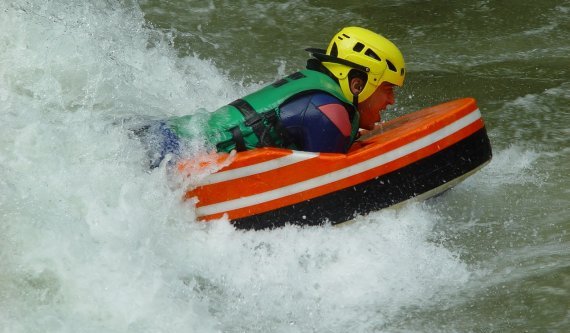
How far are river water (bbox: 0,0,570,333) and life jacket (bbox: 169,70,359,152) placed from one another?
33 cm

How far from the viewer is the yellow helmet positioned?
5.11 metres

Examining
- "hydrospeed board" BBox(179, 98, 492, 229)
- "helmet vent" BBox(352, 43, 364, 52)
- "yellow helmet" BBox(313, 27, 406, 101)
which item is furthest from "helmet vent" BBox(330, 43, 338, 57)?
"hydrospeed board" BBox(179, 98, 492, 229)

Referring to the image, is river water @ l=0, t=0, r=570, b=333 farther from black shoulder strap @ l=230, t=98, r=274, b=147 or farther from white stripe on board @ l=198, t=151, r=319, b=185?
black shoulder strap @ l=230, t=98, r=274, b=147

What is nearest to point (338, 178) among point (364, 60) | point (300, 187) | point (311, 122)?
point (300, 187)

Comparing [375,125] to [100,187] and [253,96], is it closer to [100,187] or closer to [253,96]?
[253,96]

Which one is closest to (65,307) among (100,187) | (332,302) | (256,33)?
(100,187)

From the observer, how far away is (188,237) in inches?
194

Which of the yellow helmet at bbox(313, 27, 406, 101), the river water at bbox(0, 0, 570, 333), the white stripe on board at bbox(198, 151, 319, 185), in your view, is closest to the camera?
the river water at bbox(0, 0, 570, 333)

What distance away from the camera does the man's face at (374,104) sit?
521cm

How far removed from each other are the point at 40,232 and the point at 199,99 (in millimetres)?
2223

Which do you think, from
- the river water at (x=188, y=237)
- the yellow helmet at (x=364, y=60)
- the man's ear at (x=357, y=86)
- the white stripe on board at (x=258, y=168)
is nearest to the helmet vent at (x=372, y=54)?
the yellow helmet at (x=364, y=60)

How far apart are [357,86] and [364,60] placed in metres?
0.16

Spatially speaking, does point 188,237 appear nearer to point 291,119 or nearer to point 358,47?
point 291,119

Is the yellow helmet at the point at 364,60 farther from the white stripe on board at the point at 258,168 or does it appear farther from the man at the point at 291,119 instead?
the white stripe on board at the point at 258,168
